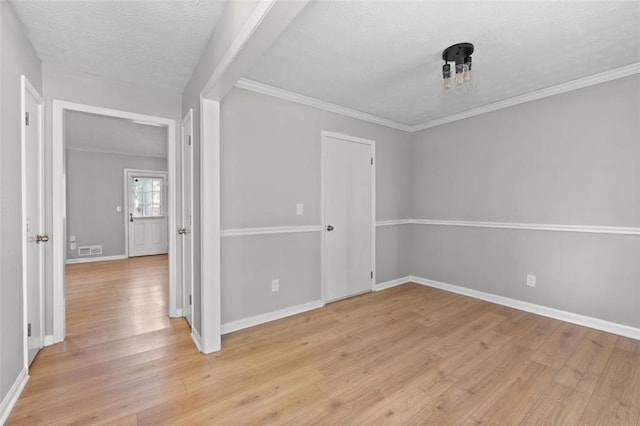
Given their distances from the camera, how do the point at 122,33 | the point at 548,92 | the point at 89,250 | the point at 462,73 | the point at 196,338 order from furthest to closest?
the point at 89,250, the point at 548,92, the point at 196,338, the point at 462,73, the point at 122,33

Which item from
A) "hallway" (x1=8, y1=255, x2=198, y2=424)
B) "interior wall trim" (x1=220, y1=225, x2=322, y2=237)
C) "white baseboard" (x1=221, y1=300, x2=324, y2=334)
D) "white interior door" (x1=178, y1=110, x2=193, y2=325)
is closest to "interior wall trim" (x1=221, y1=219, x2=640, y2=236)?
"interior wall trim" (x1=220, y1=225, x2=322, y2=237)

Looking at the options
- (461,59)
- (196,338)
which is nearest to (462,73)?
(461,59)

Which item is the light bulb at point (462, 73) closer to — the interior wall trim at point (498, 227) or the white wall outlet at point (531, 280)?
the interior wall trim at point (498, 227)

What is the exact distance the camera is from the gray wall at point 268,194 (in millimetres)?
2670

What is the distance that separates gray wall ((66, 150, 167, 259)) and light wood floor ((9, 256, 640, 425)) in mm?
3565

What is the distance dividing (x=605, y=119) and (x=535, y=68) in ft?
2.88

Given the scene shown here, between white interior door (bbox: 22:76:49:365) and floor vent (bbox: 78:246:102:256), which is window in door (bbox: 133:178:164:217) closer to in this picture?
floor vent (bbox: 78:246:102:256)

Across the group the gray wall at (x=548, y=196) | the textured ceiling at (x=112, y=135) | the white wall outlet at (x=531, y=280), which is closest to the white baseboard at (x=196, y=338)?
the textured ceiling at (x=112, y=135)

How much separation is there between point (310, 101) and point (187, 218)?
1826 mm

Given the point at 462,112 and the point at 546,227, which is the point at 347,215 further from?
the point at 546,227

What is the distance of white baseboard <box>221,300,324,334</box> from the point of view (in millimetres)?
2654

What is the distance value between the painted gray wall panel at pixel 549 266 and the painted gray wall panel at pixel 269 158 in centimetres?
201

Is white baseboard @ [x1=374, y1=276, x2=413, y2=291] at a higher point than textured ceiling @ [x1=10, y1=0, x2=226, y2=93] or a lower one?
lower

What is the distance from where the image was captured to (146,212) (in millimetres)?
6695
